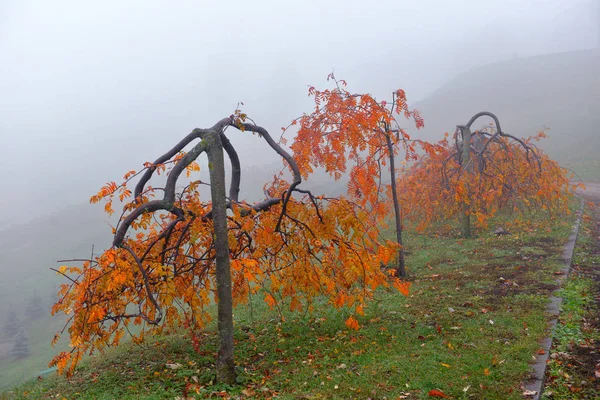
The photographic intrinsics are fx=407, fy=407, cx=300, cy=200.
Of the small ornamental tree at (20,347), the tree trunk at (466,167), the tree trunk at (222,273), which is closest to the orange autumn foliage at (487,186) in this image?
the tree trunk at (466,167)

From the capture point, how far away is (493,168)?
12867 millimetres

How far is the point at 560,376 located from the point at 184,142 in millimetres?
4726

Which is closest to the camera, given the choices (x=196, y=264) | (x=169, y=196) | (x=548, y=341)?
(x=548, y=341)

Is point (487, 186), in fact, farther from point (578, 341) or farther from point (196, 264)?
point (196, 264)

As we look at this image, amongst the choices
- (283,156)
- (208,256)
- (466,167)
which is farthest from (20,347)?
(283,156)

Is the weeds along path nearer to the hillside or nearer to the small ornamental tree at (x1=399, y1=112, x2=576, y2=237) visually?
the small ornamental tree at (x1=399, y1=112, x2=576, y2=237)

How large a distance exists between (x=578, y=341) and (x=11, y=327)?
39551 mm

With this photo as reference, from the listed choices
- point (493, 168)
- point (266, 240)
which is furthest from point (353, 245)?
point (493, 168)

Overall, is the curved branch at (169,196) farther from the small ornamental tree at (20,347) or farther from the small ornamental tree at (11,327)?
the small ornamental tree at (11,327)

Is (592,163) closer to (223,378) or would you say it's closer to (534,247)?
(534,247)

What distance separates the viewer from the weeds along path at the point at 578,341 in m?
3.80

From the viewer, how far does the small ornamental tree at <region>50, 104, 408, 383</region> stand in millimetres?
4594

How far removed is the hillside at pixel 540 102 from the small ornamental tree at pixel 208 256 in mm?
27671

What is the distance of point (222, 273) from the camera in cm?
465
